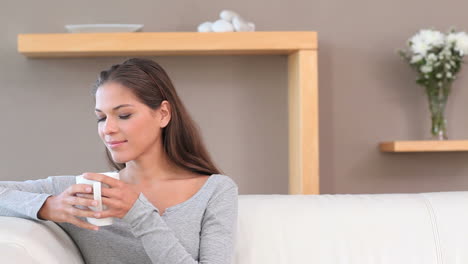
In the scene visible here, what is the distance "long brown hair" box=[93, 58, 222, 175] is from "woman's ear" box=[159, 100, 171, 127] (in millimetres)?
11

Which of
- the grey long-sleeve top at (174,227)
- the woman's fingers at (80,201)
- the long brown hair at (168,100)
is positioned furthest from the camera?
the long brown hair at (168,100)

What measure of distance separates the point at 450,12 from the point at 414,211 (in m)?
2.02

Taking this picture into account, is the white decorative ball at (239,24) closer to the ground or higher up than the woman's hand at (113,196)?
higher up

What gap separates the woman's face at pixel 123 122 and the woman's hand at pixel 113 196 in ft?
0.84

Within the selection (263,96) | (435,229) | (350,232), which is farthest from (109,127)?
(263,96)

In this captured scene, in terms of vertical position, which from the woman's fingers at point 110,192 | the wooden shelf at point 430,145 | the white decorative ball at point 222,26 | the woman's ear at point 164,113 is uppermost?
the white decorative ball at point 222,26

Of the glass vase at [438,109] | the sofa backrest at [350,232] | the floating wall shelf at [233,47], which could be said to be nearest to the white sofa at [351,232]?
the sofa backrest at [350,232]

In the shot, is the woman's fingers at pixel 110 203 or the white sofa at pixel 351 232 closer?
the woman's fingers at pixel 110 203

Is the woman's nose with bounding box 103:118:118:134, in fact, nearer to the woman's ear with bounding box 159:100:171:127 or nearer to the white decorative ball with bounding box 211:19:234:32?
the woman's ear with bounding box 159:100:171:127

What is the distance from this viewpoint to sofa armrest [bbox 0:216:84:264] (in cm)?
153

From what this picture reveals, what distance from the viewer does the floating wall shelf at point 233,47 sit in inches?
131

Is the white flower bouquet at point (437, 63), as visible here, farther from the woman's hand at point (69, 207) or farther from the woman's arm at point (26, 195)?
the woman's hand at point (69, 207)

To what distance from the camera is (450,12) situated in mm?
3783

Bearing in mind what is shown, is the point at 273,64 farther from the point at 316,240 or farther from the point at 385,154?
the point at 316,240
